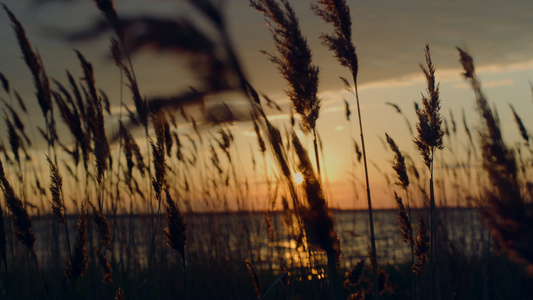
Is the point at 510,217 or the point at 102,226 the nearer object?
the point at 510,217

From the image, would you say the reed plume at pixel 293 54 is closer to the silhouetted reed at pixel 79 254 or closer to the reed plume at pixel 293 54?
the reed plume at pixel 293 54

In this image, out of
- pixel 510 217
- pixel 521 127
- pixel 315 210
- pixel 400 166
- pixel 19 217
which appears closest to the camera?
pixel 510 217

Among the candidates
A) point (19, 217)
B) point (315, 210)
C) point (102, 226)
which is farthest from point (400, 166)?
point (19, 217)

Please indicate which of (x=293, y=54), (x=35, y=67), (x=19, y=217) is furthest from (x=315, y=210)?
(x=35, y=67)

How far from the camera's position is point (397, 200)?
6.71 feet

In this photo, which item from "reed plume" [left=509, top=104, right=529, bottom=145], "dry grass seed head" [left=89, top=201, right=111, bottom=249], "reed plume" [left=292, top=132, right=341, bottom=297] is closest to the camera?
"reed plume" [left=292, top=132, right=341, bottom=297]

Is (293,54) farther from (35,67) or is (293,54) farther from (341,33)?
(35,67)

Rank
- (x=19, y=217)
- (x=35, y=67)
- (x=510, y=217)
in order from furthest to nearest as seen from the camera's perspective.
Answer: (x=35, y=67) → (x=19, y=217) → (x=510, y=217)

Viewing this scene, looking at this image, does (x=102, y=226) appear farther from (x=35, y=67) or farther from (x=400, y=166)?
(x=400, y=166)

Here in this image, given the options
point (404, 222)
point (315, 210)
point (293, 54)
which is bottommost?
point (404, 222)

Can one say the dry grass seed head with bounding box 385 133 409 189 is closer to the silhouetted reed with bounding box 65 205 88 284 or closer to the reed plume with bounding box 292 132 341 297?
the reed plume with bounding box 292 132 341 297

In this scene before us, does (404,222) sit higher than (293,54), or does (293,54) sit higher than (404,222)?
(293,54)

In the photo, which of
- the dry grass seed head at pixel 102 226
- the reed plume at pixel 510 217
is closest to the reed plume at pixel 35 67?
the dry grass seed head at pixel 102 226

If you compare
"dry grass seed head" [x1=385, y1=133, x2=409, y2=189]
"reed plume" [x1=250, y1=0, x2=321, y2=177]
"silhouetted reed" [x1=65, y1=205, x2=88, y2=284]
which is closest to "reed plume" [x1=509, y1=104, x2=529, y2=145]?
"dry grass seed head" [x1=385, y1=133, x2=409, y2=189]
